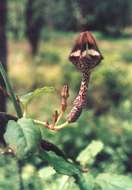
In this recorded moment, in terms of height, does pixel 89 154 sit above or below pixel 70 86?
above

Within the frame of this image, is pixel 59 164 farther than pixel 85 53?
Yes

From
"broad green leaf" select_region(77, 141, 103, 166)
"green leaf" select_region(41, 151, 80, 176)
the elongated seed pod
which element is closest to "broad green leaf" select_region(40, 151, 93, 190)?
"green leaf" select_region(41, 151, 80, 176)

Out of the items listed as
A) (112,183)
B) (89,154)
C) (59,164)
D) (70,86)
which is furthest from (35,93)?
(70,86)

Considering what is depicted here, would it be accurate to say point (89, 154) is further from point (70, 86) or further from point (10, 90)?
point (70, 86)

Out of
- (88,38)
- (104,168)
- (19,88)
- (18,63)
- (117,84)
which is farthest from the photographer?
(18,63)

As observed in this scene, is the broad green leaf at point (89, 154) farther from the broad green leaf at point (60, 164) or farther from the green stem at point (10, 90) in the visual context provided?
the green stem at point (10, 90)

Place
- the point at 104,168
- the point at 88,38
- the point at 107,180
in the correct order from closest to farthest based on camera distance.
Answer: the point at 88,38, the point at 107,180, the point at 104,168

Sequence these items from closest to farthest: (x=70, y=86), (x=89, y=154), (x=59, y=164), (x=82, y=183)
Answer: (x=59, y=164) < (x=82, y=183) < (x=89, y=154) < (x=70, y=86)

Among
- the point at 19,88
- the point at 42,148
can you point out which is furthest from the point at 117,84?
the point at 42,148

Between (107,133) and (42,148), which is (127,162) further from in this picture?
(42,148)
